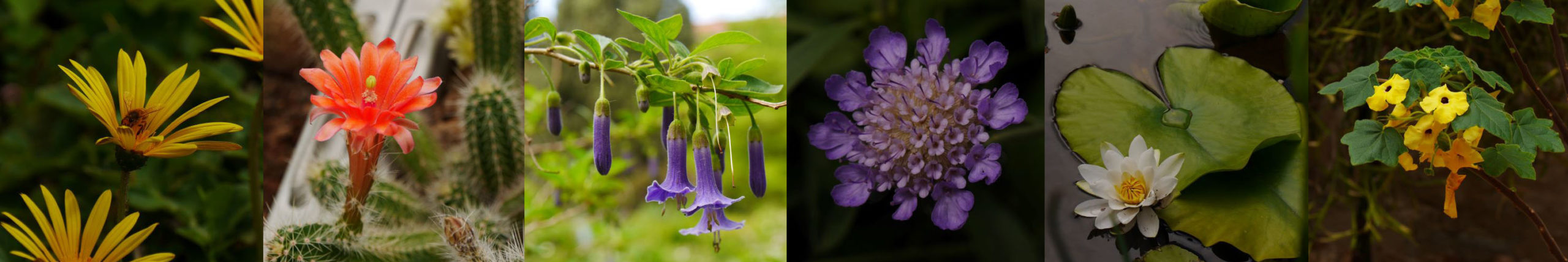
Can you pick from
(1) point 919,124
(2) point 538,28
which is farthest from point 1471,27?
(2) point 538,28

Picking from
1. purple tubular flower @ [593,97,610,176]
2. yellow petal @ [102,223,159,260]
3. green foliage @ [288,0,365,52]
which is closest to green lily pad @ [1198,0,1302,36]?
purple tubular flower @ [593,97,610,176]

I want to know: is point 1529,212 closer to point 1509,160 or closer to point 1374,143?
point 1509,160

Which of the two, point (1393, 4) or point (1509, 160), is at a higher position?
point (1393, 4)

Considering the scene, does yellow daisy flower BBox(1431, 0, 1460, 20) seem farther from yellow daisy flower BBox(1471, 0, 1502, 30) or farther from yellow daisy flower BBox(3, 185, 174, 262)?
yellow daisy flower BBox(3, 185, 174, 262)

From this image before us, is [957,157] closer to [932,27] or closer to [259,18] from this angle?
[932,27]

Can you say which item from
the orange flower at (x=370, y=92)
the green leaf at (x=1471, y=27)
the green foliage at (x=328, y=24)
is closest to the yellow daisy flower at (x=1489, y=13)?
the green leaf at (x=1471, y=27)

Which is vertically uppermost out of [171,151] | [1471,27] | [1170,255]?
[1471,27]
